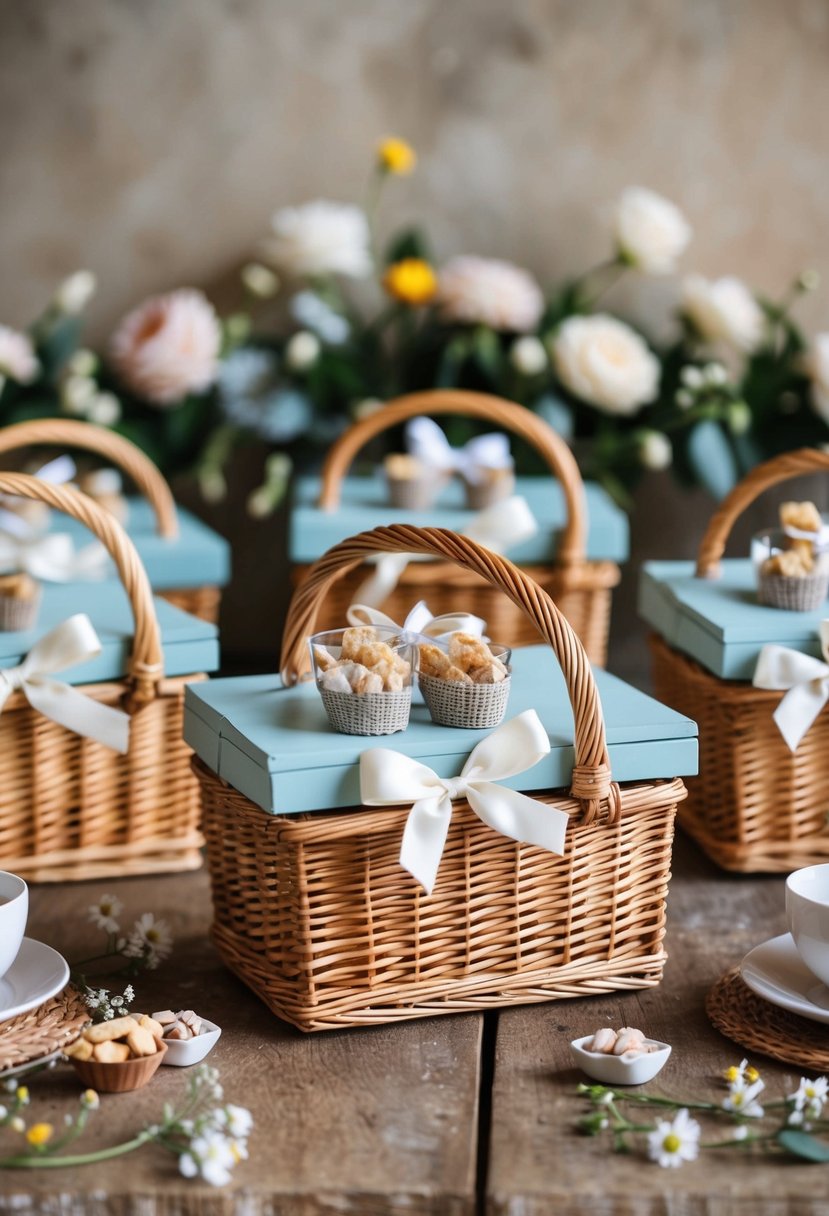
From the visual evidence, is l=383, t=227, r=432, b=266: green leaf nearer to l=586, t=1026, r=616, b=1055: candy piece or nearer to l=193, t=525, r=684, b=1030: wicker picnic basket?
l=193, t=525, r=684, b=1030: wicker picnic basket

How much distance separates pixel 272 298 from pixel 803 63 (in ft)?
3.40

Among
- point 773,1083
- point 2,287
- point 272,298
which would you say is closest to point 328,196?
point 272,298

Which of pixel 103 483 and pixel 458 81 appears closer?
pixel 103 483

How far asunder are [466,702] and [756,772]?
1.73 feet

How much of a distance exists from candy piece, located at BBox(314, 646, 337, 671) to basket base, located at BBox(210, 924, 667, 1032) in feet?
0.99

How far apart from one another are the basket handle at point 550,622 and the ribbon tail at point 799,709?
0.36m

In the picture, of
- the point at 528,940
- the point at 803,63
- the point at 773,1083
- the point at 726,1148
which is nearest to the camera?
the point at 726,1148

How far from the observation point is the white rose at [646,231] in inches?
95.4

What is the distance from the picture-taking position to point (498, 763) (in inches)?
53.2

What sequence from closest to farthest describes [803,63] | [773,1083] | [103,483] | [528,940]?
[773,1083]
[528,940]
[103,483]
[803,63]

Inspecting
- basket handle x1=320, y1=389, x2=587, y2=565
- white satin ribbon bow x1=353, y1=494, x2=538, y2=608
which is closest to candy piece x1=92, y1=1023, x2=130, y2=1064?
white satin ribbon bow x1=353, y1=494, x2=538, y2=608

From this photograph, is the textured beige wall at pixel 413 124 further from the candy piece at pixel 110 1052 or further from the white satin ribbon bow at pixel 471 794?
the candy piece at pixel 110 1052

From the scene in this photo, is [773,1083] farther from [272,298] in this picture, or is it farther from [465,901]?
[272,298]

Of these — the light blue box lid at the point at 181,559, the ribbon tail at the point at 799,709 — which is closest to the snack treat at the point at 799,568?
the ribbon tail at the point at 799,709
